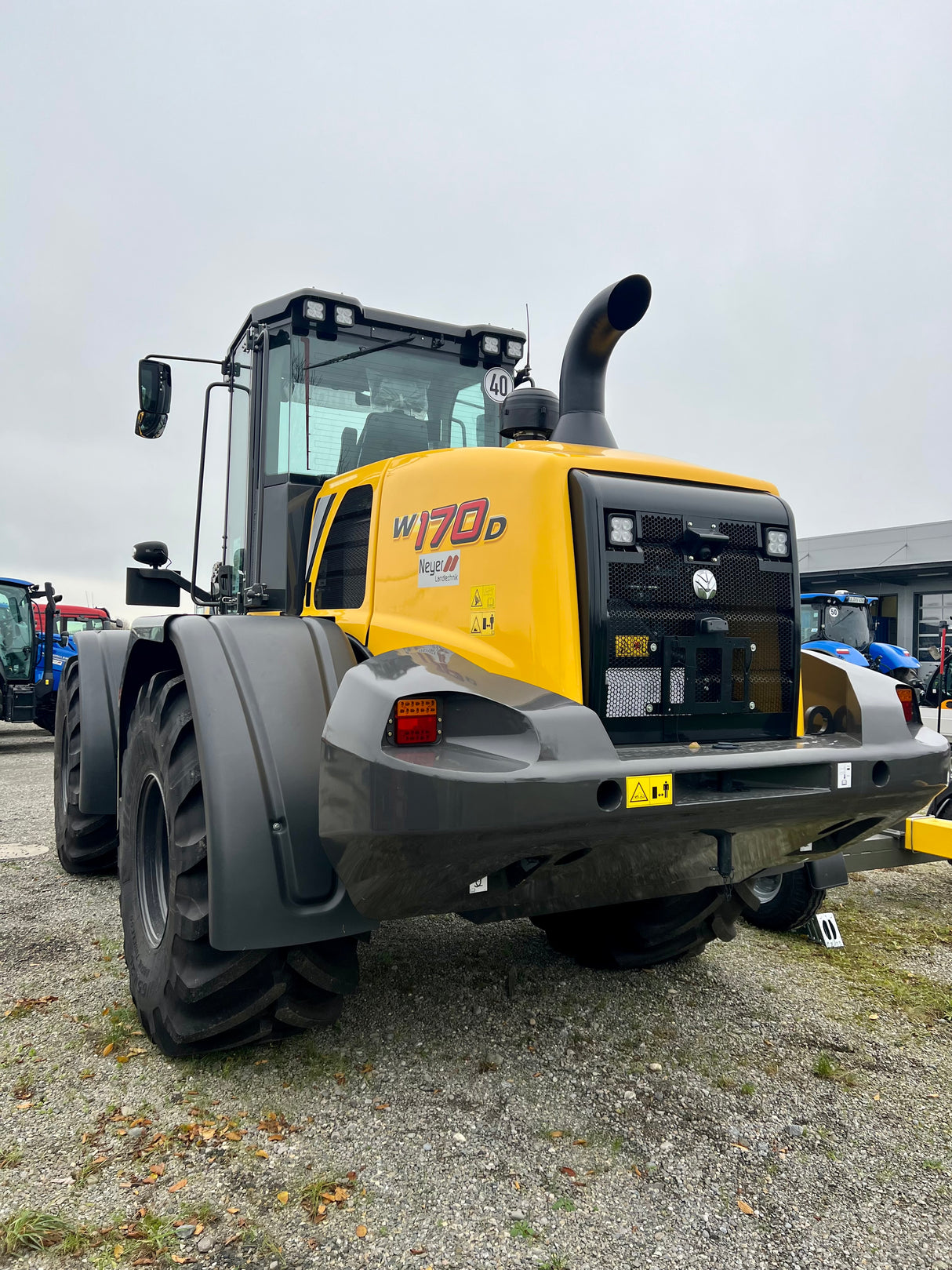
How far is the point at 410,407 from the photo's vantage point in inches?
187

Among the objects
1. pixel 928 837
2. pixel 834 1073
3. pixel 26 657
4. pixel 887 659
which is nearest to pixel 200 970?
pixel 834 1073

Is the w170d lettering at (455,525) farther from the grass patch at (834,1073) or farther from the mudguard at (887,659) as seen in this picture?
the mudguard at (887,659)

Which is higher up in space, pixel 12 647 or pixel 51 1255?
pixel 12 647

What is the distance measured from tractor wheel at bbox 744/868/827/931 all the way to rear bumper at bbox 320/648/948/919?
1.43 m

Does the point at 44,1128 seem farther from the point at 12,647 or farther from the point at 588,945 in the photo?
the point at 12,647

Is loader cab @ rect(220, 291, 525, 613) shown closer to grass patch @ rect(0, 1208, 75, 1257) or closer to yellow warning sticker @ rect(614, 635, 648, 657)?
yellow warning sticker @ rect(614, 635, 648, 657)

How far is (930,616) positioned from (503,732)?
28.5m

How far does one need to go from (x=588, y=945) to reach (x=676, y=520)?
1937 millimetres

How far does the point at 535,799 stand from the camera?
7.44 feet

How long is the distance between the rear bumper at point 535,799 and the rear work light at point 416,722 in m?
0.03

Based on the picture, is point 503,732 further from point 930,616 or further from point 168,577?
point 930,616

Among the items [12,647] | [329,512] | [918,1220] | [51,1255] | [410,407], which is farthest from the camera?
[12,647]

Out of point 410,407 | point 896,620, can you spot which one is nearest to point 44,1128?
point 410,407

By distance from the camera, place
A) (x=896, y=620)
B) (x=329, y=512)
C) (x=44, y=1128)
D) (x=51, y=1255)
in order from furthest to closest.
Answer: (x=896, y=620) < (x=329, y=512) < (x=44, y=1128) < (x=51, y=1255)
